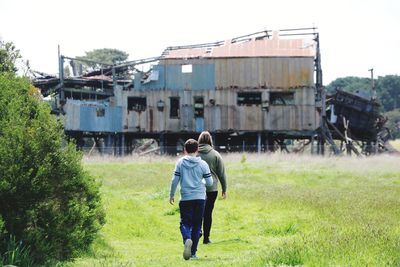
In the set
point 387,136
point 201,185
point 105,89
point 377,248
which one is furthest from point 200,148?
point 387,136

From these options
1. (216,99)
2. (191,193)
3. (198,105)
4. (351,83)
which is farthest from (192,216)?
(351,83)

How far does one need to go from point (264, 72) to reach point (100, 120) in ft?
41.6

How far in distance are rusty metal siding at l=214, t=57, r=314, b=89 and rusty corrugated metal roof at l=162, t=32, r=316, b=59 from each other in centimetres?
44

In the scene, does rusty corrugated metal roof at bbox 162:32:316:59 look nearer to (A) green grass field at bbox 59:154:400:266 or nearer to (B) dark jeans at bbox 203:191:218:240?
(A) green grass field at bbox 59:154:400:266

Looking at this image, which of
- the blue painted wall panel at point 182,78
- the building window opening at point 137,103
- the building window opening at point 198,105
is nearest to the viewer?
the blue painted wall panel at point 182,78

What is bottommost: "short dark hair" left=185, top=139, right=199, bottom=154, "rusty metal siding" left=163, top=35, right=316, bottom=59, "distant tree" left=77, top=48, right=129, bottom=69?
"short dark hair" left=185, top=139, right=199, bottom=154

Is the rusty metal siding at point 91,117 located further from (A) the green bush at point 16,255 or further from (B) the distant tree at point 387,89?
(B) the distant tree at point 387,89

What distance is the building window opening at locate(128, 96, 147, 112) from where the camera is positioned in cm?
4606

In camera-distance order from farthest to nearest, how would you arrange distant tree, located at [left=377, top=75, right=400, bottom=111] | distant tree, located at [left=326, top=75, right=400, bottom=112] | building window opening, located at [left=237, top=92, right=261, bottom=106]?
distant tree, located at [left=377, top=75, right=400, bottom=111] → distant tree, located at [left=326, top=75, right=400, bottom=112] → building window opening, located at [left=237, top=92, right=261, bottom=106]

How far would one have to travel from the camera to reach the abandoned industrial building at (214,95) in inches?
1713

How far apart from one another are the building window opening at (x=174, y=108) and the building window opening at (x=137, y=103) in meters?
2.07

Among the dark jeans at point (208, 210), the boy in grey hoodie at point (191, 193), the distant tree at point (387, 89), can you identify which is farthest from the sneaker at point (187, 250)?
the distant tree at point (387, 89)

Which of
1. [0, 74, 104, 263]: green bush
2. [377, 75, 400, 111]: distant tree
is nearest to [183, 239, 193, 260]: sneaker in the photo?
[0, 74, 104, 263]: green bush

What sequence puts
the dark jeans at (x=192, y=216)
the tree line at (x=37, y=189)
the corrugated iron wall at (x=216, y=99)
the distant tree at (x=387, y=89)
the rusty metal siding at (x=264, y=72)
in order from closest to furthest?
the tree line at (x=37, y=189) → the dark jeans at (x=192, y=216) → the rusty metal siding at (x=264, y=72) → the corrugated iron wall at (x=216, y=99) → the distant tree at (x=387, y=89)
